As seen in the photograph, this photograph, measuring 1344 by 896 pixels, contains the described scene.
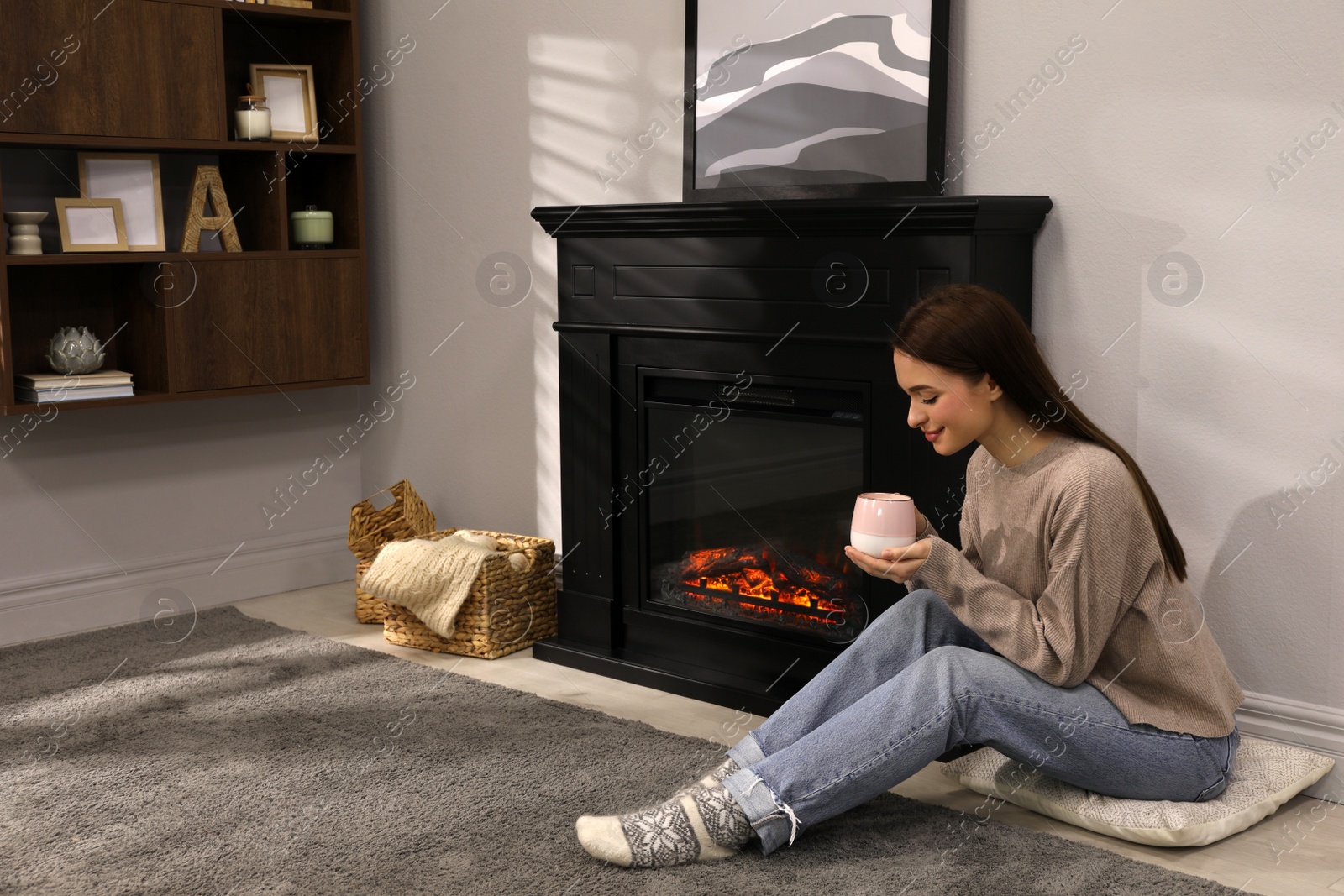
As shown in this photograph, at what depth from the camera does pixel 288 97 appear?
3.78 m

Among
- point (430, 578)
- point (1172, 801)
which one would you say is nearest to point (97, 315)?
point (430, 578)

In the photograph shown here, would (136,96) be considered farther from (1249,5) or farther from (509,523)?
(1249,5)

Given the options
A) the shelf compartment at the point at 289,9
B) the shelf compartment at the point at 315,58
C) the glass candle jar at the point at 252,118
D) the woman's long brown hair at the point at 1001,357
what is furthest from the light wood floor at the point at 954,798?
the shelf compartment at the point at 289,9

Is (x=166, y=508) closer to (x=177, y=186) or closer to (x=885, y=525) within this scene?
(x=177, y=186)

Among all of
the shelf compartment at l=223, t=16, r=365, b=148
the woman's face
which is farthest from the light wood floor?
the shelf compartment at l=223, t=16, r=365, b=148

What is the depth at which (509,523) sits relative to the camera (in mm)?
3781

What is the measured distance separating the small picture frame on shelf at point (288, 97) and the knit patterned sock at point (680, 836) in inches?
99.2

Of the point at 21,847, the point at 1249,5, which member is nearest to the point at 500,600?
the point at 21,847

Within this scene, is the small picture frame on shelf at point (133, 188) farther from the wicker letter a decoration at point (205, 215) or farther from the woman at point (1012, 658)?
the woman at point (1012, 658)

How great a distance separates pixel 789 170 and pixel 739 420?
1.93 feet

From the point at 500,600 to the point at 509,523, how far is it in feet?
1.85

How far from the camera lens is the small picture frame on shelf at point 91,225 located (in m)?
3.35

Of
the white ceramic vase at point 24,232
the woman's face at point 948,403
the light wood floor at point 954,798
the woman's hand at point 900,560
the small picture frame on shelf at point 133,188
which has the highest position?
the small picture frame on shelf at point 133,188

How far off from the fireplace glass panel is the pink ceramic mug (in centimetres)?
74
